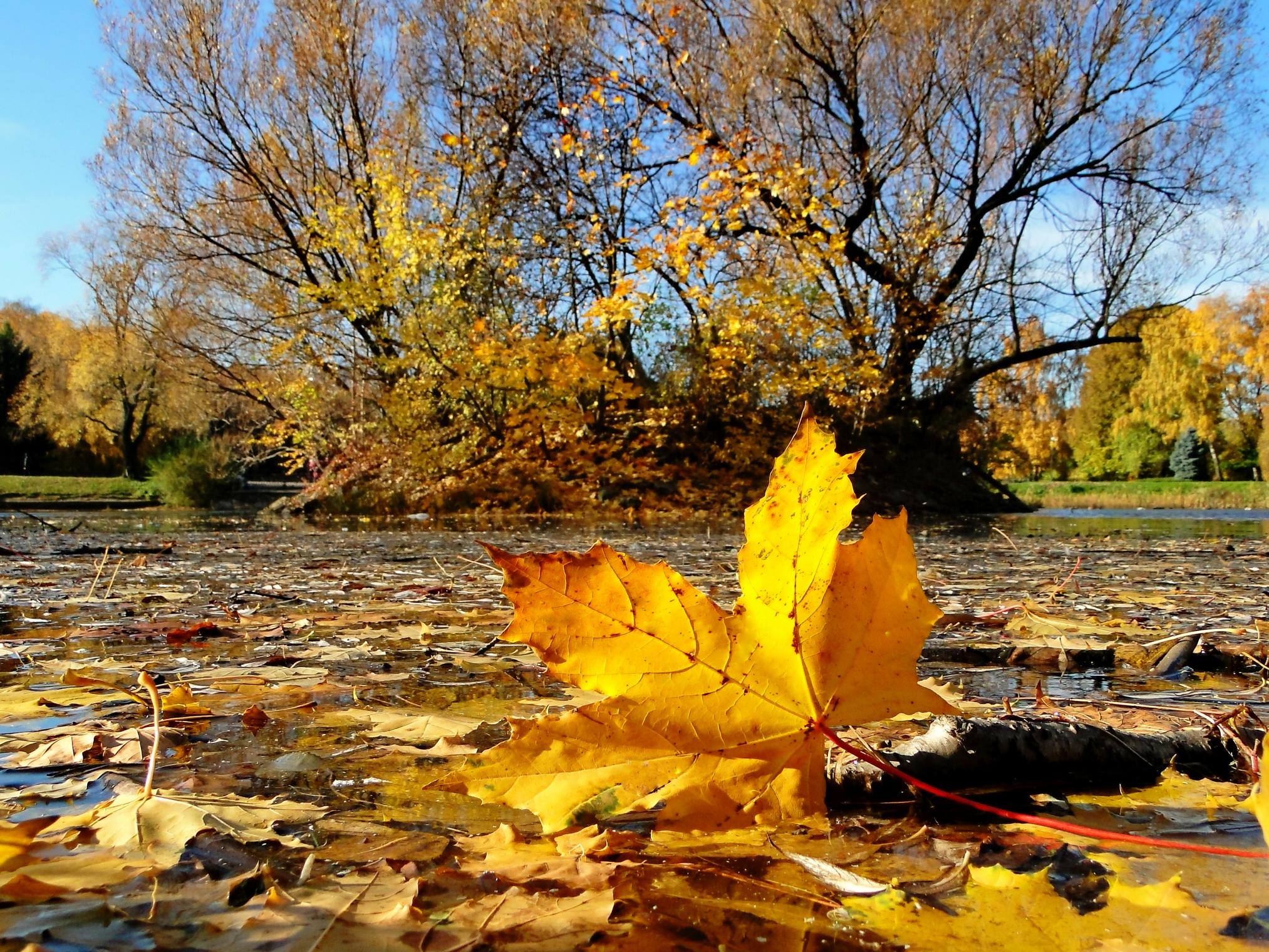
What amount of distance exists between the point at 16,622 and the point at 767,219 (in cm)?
1260

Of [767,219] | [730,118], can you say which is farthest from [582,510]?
[730,118]

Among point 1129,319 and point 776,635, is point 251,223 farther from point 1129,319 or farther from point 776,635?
point 776,635

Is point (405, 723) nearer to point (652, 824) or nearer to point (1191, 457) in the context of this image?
point (652, 824)

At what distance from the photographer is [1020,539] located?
6500mm

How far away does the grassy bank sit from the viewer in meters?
18.1

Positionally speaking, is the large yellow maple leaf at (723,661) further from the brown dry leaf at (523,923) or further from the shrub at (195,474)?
the shrub at (195,474)

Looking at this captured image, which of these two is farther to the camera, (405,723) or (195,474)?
(195,474)

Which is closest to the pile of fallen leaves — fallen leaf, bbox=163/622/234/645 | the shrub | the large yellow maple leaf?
the large yellow maple leaf

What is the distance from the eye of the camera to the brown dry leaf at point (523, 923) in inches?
21.0

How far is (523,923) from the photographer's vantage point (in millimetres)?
559

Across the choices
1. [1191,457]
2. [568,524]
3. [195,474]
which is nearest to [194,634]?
[568,524]

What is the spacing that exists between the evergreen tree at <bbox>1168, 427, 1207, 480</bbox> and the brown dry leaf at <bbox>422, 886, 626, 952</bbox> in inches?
1649

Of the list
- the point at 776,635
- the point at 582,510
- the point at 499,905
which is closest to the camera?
the point at 499,905

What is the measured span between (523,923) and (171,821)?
36cm
